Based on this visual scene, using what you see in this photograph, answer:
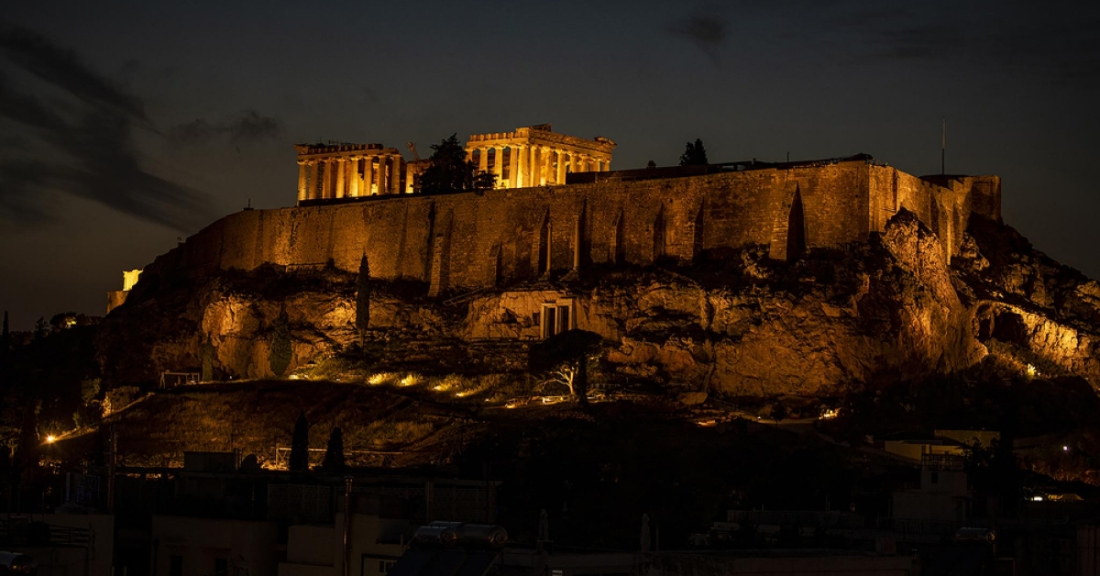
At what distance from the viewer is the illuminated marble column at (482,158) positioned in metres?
109

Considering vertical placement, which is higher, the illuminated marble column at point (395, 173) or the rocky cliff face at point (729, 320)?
the illuminated marble column at point (395, 173)

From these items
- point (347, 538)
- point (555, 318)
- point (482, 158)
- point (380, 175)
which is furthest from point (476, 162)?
point (347, 538)

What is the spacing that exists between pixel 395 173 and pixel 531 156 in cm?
1026

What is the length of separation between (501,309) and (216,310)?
58.7 feet

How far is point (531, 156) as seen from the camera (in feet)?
352

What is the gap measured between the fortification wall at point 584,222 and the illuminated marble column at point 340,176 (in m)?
8.97

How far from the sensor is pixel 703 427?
2884 inches

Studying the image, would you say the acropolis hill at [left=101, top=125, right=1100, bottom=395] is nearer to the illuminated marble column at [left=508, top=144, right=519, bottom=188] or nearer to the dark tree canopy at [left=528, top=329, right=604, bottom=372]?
the dark tree canopy at [left=528, top=329, right=604, bottom=372]

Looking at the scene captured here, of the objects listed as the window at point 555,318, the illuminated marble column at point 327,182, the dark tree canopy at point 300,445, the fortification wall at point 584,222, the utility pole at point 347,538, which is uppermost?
the illuminated marble column at point 327,182

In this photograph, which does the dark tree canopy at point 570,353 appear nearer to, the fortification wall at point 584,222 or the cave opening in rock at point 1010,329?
the fortification wall at point 584,222

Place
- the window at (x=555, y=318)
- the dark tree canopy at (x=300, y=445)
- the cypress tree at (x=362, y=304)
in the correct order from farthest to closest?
the cypress tree at (x=362, y=304) < the window at (x=555, y=318) < the dark tree canopy at (x=300, y=445)

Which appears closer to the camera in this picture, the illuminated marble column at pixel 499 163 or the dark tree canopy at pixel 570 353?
the dark tree canopy at pixel 570 353

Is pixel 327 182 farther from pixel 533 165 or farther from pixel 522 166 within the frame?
pixel 533 165

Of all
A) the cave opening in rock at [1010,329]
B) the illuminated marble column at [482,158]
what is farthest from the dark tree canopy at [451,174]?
the cave opening in rock at [1010,329]
